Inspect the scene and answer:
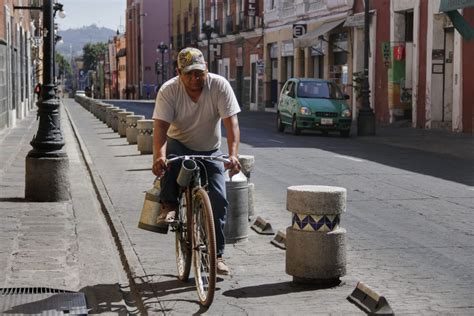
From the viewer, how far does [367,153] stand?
63.8 ft

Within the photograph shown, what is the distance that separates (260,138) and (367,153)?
17.7 feet

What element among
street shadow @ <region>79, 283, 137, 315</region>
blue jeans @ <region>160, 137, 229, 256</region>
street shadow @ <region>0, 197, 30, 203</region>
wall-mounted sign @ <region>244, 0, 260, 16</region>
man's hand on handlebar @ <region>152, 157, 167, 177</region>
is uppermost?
wall-mounted sign @ <region>244, 0, 260, 16</region>

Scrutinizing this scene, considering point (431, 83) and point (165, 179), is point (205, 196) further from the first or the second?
point (431, 83)

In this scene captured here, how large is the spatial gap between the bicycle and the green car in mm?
18942

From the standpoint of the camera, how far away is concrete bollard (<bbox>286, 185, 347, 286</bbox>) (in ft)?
21.5

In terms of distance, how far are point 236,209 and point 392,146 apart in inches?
563

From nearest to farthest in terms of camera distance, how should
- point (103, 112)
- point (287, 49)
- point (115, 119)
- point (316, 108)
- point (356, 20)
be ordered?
point (316, 108) → point (115, 119) → point (356, 20) → point (103, 112) → point (287, 49)

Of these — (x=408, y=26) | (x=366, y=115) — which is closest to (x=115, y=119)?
(x=366, y=115)

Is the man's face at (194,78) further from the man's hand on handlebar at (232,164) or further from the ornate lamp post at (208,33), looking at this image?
the ornate lamp post at (208,33)

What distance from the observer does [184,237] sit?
6.72 metres

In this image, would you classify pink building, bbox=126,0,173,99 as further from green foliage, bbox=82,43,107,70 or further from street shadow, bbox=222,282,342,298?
street shadow, bbox=222,282,342,298

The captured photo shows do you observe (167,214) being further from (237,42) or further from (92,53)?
(92,53)

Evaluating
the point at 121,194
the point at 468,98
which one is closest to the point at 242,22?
the point at 468,98

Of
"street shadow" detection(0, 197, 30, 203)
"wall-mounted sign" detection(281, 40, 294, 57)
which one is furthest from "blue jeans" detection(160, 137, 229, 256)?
"wall-mounted sign" detection(281, 40, 294, 57)
